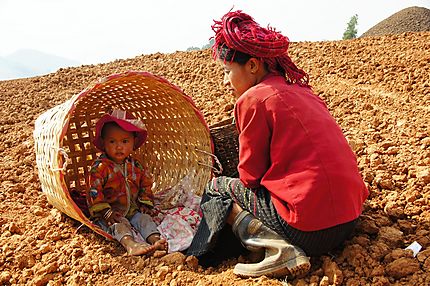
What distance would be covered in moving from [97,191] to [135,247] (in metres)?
0.54

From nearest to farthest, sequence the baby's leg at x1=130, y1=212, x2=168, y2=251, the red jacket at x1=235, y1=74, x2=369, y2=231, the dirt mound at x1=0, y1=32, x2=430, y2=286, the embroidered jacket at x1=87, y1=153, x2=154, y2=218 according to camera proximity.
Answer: the red jacket at x1=235, y1=74, x2=369, y2=231 → the dirt mound at x1=0, y1=32, x2=430, y2=286 → the baby's leg at x1=130, y1=212, x2=168, y2=251 → the embroidered jacket at x1=87, y1=153, x2=154, y2=218

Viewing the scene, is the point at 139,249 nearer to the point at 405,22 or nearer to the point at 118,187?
the point at 118,187

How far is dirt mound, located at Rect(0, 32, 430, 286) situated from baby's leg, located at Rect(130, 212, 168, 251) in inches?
8.9

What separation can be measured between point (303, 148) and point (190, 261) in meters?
0.77

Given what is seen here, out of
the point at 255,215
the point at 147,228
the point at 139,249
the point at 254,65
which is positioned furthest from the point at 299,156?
the point at 147,228

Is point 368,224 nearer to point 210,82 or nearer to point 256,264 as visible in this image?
point 256,264

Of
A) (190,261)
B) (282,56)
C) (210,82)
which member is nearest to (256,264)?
(190,261)

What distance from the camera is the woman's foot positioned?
7.82 ft

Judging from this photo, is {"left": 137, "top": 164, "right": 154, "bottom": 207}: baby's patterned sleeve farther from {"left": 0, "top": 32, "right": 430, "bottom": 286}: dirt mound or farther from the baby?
{"left": 0, "top": 32, "right": 430, "bottom": 286}: dirt mound

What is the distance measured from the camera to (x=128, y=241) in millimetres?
2480

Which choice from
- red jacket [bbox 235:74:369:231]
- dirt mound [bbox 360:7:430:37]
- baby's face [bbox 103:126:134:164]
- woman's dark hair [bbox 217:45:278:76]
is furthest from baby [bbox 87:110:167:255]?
dirt mound [bbox 360:7:430:37]

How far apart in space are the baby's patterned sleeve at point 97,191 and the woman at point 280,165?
2.77 ft

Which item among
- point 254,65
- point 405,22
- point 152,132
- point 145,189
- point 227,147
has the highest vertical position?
point 405,22

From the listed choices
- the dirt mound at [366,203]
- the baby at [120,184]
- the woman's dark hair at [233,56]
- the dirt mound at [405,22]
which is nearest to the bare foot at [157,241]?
the baby at [120,184]
